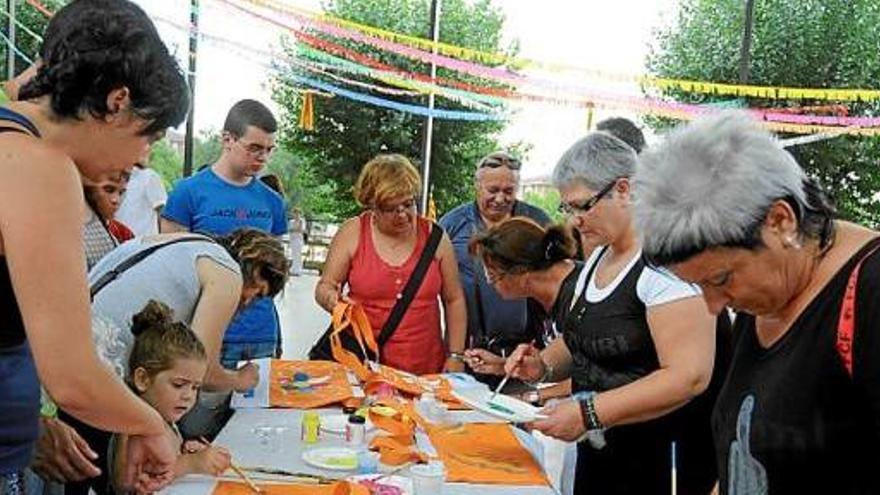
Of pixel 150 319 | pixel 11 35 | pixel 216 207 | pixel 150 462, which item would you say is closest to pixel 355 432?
pixel 150 319

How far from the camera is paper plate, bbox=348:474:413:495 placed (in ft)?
5.22

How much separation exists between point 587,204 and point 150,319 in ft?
3.04

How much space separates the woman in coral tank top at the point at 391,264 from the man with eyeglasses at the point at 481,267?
223 millimetres

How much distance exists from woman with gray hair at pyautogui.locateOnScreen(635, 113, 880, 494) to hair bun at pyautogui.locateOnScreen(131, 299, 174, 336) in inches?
40.7

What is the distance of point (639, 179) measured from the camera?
1.20 m

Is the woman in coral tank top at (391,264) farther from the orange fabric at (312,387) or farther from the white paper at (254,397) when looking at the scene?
the white paper at (254,397)

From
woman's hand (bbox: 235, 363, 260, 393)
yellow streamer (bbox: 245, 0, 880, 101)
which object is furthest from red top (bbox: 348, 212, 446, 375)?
yellow streamer (bbox: 245, 0, 880, 101)

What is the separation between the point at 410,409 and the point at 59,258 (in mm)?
1267

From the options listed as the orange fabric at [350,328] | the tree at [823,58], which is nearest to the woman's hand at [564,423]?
the orange fabric at [350,328]

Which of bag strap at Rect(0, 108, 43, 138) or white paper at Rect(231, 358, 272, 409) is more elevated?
bag strap at Rect(0, 108, 43, 138)

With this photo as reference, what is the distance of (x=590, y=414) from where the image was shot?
1736 millimetres

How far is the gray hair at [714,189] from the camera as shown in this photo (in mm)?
1089

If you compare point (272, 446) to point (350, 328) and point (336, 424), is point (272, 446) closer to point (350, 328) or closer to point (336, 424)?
point (336, 424)

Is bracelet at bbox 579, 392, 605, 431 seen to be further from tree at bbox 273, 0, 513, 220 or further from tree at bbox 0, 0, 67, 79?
tree at bbox 273, 0, 513, 220
